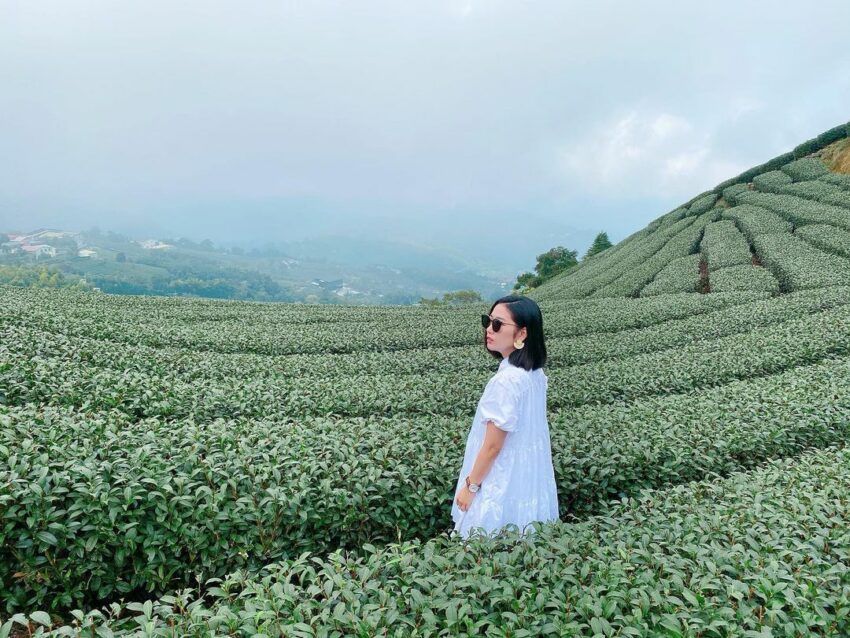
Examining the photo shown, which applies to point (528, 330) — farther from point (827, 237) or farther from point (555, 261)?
point (555, 261)

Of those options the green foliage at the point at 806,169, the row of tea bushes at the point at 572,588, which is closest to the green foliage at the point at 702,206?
the green foliage at the point at 806,169

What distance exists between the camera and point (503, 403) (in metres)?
3.22

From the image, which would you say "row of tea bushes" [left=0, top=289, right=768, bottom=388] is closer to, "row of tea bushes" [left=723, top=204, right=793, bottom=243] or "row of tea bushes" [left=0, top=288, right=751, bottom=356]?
"row of tea bushes" [left=0, top=288, right=751, bottom=356]

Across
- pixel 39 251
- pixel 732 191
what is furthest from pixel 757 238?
pixel 39 251

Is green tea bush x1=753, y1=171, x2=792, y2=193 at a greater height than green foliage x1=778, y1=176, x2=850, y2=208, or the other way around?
green tea bush x1=753, y1=171, x2=792, y2=193

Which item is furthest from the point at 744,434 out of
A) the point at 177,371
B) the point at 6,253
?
the point at 6,253

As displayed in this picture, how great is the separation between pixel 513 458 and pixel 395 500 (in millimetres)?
1269

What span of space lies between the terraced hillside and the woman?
357 millimetres

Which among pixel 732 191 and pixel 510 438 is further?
pixel 732 191

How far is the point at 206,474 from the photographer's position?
12.4ft

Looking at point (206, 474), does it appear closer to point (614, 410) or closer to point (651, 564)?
point (651, 564)

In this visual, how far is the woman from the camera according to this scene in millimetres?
3260

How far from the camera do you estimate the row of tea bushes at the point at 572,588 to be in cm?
223

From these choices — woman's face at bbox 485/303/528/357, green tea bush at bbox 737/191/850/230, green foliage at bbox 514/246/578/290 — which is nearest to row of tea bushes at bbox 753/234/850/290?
green tea bush at bbox 737/191/850/230
